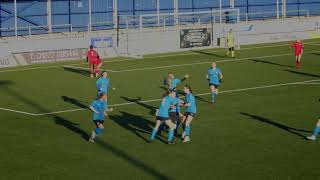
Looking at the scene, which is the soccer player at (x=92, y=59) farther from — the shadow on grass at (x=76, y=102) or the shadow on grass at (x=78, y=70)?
the shadow on grass at (x=76, y=102)

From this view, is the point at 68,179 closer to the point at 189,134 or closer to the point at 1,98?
the point at 189,134

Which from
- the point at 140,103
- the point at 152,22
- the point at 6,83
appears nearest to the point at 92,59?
the point at 6,83

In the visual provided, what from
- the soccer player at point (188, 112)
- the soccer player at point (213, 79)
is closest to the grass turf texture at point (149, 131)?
the soccer player at point (188, 112)

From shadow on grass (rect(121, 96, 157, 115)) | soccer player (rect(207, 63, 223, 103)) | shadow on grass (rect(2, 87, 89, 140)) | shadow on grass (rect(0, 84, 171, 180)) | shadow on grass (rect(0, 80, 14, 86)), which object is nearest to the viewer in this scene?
shadow on grass (rect(0, 84, 171, 180))

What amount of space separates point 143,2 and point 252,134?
1659 inches

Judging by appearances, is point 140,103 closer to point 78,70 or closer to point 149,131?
point 149,131

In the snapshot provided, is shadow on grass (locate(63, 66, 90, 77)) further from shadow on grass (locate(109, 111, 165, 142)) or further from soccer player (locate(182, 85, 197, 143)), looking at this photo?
soccer player (locate(182, 85, 197, 143))

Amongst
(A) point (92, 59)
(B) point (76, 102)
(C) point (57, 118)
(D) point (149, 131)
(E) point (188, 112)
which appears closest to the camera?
(E) point (188, 112)

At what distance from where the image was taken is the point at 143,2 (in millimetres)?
63406

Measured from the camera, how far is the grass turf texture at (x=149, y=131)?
18.3m

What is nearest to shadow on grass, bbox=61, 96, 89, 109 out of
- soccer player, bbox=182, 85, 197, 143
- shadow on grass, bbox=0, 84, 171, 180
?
shadow on grass, bbox=0, 84, 171, 180

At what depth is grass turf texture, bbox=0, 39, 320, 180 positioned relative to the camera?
722 inches

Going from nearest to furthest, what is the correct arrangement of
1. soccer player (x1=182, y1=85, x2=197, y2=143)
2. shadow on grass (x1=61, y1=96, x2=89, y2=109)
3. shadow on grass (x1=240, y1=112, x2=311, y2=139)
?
soccer player (x1=182, y1=85, x2=197, y2=143), shadow on grass (x1=240, y1=112, x2=311, y2=139), shadow on grass (x1=61, y1=96, x2=89, y2=109)

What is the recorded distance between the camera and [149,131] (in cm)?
2369
